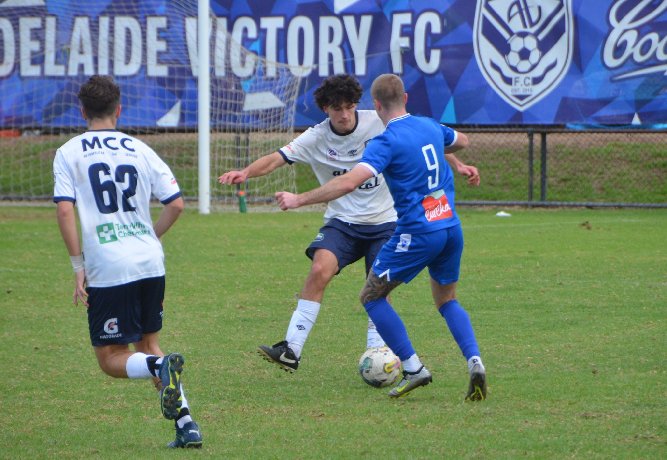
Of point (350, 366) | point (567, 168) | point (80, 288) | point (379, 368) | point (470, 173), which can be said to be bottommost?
point (350, 366)

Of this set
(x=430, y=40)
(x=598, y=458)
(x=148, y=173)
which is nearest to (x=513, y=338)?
(x=598, y=458)

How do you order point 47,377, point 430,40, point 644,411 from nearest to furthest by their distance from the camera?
point 644,411 < point 47,377 < point 430,40

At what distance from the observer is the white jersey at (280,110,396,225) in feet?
23.7

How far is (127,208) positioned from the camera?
5.14 m

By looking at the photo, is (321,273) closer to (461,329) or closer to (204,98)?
(461,329)

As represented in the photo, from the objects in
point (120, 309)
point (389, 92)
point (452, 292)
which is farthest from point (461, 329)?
point (120, 309)

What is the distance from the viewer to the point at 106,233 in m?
5.11

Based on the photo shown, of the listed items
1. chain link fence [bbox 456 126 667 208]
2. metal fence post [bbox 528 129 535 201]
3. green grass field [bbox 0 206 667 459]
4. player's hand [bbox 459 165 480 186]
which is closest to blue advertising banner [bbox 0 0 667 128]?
metal fence post [bbox 528 129 535 201]

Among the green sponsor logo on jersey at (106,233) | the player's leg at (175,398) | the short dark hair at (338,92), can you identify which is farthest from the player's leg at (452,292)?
the green sponsor logo on jersey at (106,233)

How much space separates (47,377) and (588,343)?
3.68 metres

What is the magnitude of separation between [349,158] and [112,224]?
250 centimetres

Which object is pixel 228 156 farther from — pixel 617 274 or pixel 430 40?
pixel 617 274

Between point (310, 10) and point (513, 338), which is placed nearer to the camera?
point (513, 338)

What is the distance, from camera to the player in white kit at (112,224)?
5086 mm
